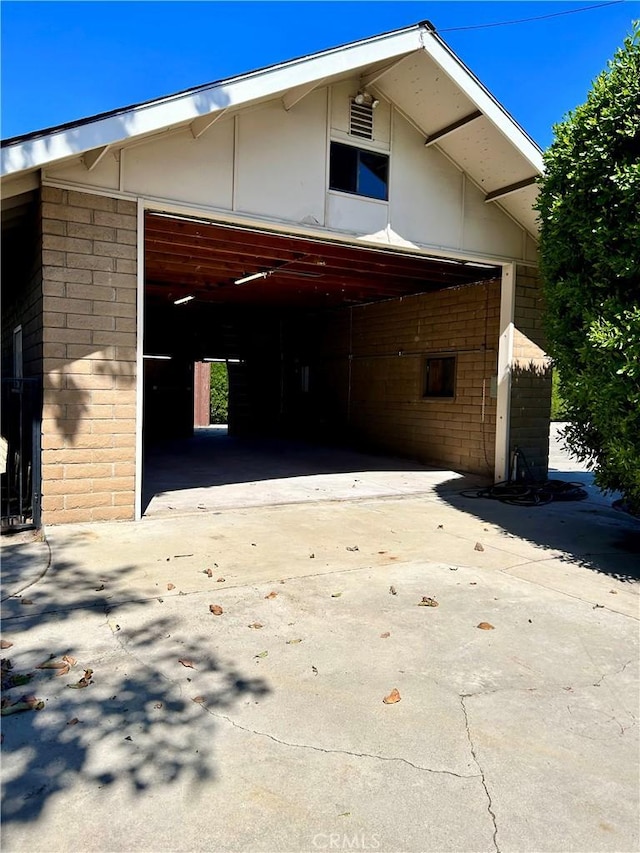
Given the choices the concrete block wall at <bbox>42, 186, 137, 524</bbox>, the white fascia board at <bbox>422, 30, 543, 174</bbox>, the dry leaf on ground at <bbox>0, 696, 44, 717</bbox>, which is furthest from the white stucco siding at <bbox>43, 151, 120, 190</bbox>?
the dry leaf on ground at <bbox>0, 696, 44, 717</bbox>

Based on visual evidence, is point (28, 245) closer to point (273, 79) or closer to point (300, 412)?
point (273, 79)

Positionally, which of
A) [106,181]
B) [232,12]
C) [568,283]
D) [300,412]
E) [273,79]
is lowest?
[300,412]

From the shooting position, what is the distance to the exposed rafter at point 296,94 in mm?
6391

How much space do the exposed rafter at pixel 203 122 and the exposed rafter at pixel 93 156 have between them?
0.95 meters

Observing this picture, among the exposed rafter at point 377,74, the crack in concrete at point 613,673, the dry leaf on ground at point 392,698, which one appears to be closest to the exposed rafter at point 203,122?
the exposed rafter at point 377,74

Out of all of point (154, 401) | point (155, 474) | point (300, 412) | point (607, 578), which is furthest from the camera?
point (154, 401)

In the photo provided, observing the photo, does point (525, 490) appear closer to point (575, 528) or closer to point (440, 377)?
point (575, 528)

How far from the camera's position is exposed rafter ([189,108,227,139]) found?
19.3 feet

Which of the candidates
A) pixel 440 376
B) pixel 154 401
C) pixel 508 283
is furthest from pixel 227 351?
pixel 508 283

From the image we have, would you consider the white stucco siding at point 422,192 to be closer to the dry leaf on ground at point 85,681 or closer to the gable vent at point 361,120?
the gable vent at point 361,120

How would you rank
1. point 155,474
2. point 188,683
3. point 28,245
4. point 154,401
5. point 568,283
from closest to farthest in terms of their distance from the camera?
point 188,683
point 568,283
point 28,245
point 155,474
point 154,401

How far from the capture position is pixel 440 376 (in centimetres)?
1110

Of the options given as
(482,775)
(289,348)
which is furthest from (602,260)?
(289,348)

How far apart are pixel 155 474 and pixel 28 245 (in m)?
4.35
